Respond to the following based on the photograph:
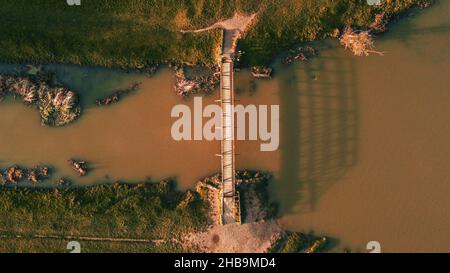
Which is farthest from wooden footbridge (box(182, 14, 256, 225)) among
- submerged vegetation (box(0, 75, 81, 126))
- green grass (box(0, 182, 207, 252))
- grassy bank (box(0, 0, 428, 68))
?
submerged vegetation (box(0, 75, 81, 126))

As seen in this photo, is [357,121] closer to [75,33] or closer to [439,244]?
[439,244]

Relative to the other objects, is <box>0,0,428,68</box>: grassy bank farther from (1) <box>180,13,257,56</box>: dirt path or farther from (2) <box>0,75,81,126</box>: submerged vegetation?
(2) <box>0,75,81,126</box>: submerged vegetation

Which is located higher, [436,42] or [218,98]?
[436,42]

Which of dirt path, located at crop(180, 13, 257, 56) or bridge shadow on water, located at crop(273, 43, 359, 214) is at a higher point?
dirt path, located at crop(180, 13, 257, 56)

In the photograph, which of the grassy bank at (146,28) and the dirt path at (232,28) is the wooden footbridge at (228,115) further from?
the grassy bank at (146,28)

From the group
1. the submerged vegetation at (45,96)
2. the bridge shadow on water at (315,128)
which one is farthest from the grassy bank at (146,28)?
the bridge shadow on water at (315,128)

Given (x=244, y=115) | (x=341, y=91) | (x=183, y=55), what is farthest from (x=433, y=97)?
(x=183, y=55)
